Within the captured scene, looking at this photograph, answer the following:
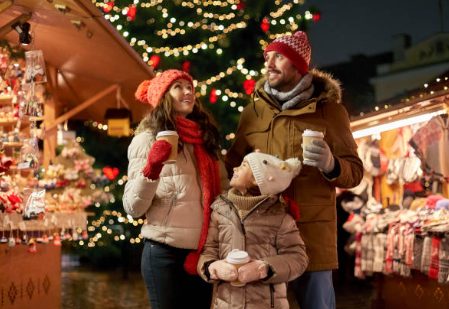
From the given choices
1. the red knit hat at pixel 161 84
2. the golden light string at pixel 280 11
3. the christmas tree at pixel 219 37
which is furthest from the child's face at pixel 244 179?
the golden light string at pixel 280 11

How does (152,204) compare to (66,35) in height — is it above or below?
below

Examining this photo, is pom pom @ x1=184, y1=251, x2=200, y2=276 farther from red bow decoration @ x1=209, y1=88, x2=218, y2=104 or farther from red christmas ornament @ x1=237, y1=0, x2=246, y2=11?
red christmas ornament @ x1=237, y1=0, x2=246, y2=11

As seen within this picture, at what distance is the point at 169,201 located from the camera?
15.1ft

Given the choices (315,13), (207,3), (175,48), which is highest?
(207,3)

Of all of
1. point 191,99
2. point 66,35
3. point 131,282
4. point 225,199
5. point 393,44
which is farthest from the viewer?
point 393,44

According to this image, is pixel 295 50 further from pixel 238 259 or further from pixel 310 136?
pixel 238 259

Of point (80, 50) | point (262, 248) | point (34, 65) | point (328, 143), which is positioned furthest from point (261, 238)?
point (80, 50)

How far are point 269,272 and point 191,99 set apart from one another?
4.42ft

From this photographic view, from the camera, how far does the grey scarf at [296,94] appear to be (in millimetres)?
4645

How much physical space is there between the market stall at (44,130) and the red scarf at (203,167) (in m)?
2.07

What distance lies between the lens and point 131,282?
16.8 metres

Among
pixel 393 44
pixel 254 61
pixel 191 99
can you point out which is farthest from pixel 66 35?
pixel 393 44

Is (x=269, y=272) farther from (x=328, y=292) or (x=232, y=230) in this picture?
(x=328, y=292)

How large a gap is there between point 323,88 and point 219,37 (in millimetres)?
12026
